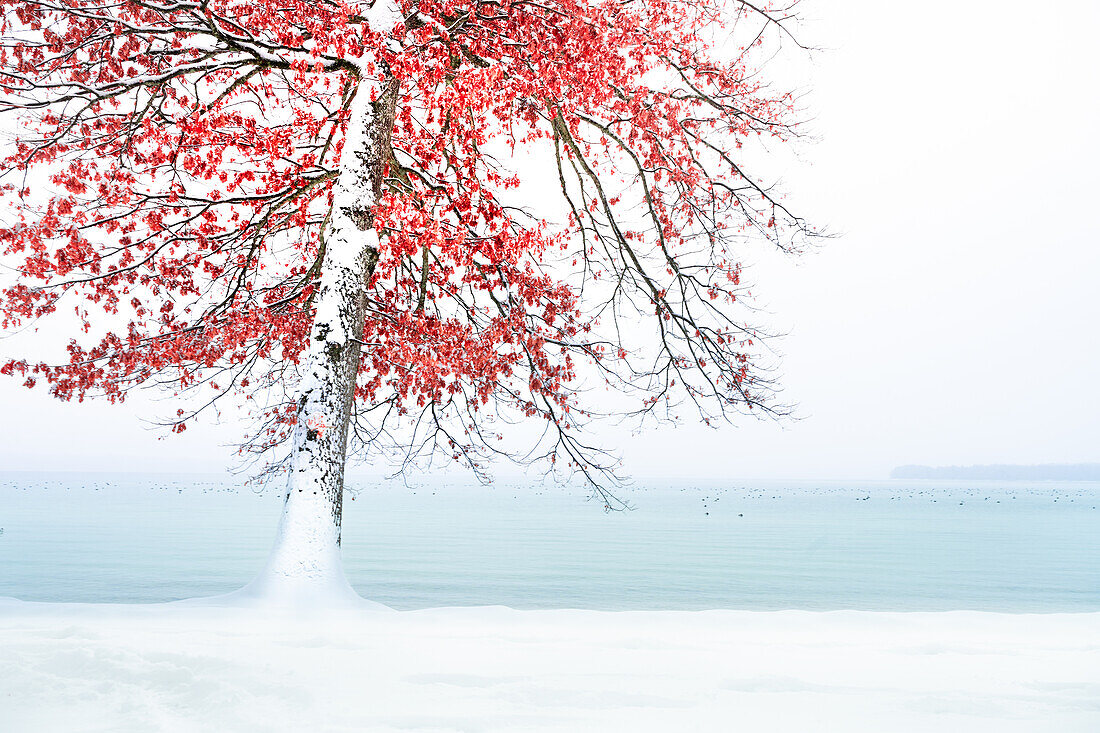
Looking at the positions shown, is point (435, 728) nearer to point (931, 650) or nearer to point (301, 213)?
point (931, 650)

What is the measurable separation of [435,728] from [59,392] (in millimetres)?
10519

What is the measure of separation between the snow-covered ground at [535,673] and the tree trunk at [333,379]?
1229 millimetres

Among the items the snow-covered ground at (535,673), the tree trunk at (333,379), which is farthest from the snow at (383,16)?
the snow-covered ground at (535,673)

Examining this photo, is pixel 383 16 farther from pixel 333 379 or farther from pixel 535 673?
pixel 535 673

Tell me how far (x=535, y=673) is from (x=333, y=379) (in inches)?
206

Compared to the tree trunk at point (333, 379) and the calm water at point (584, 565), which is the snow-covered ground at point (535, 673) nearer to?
the tree trunk at point (333, 379)

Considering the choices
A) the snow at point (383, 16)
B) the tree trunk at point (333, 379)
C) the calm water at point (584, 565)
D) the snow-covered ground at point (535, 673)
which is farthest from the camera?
the calm water at point (584, 565)

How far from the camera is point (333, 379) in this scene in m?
9.82

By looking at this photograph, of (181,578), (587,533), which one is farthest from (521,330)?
(587,533)

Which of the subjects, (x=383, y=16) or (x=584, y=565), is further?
(x=584, y=565)

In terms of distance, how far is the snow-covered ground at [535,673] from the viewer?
4.90 meters

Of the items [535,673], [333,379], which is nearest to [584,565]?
[333,379]

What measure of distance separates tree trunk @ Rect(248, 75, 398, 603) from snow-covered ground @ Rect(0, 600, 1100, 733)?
48.4 inches

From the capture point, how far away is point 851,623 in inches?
308
